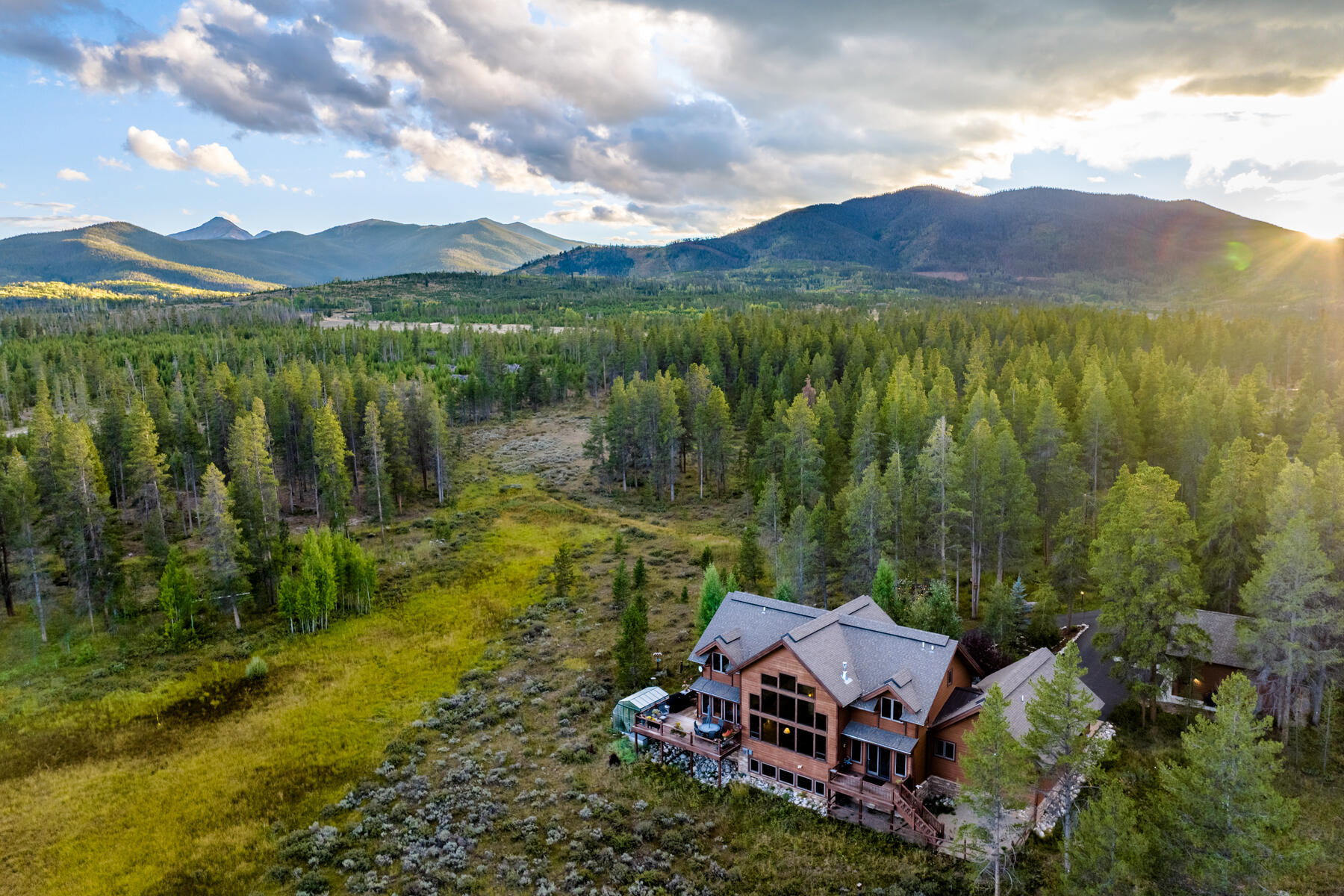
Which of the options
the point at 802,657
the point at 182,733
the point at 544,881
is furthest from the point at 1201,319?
the point at 182,733

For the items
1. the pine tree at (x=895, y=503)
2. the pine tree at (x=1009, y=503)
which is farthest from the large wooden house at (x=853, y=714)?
the pine tree at (x=1009, y=503)

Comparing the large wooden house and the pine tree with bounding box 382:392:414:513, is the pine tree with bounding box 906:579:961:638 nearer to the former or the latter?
the large wooden house

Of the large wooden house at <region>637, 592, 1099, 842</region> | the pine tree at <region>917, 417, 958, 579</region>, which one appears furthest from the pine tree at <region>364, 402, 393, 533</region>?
the pine tree at <region>917, 417, 958, 579</region>

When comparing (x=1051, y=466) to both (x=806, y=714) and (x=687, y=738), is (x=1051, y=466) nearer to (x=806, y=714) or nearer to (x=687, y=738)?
(x=806, y=714)

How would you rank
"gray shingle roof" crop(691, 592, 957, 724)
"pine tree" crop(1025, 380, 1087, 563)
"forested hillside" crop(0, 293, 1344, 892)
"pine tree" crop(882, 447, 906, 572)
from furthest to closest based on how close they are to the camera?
"pine tree" crop(1025, 380, 1087, 563), "pine tree" crop(882, 447, 906, 572), "forested hillside" crop(0, 293, 1344, 892), "gray shingle roof" crop(691, 592, 957, 724)

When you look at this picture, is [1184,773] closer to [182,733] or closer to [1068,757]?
[1068,757]

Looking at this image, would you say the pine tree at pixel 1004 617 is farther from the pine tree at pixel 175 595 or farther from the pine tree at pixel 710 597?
the pine tree at pixel 175 595
